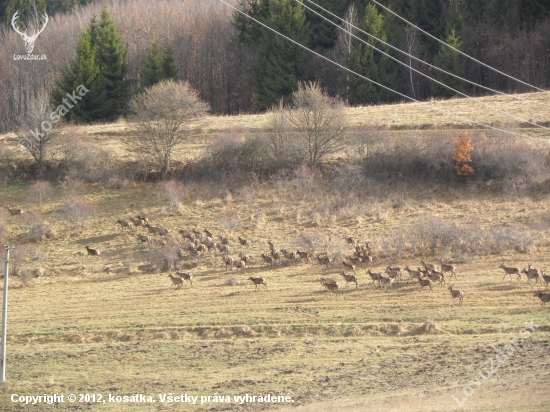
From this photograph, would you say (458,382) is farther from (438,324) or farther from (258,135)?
(258,135)

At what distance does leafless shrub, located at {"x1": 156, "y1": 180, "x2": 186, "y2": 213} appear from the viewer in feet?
144

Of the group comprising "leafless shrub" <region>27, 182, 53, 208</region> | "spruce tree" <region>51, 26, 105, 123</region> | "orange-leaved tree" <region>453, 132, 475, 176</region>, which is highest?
"spruce tree" <region>51, 26, 105, 123</region>

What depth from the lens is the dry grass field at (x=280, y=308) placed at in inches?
760

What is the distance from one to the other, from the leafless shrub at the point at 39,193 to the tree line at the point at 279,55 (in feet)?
47.5

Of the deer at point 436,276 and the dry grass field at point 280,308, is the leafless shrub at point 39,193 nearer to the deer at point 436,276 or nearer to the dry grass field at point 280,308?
the dry grass field at point 280,308

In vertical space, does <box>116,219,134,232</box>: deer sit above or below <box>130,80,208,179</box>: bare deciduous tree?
below

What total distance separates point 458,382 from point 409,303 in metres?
7.73

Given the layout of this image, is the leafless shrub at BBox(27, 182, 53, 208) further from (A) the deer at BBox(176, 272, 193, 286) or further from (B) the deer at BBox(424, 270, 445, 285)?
(B) the deer at BBox(424, 270, 445, 285)

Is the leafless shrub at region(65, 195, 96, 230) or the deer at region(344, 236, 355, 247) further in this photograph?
the leafless shrub at region(65, 195, 96, 230)

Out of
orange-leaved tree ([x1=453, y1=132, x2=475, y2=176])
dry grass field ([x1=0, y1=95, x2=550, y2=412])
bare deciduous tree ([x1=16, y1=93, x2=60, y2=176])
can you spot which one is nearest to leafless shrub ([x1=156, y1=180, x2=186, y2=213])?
dry grass field ([x1=0, y1=95, x2=550, y2=412])

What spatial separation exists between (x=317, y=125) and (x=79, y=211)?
16.4 m

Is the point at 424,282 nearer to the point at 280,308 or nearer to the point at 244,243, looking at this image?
the point at 280,308

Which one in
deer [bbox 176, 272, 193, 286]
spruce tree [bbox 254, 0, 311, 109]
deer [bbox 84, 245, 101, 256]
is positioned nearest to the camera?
deer [bbox 176, 272, 193, 286]

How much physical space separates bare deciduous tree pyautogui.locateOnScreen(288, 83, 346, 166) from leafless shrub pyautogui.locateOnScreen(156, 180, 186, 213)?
8.90m
